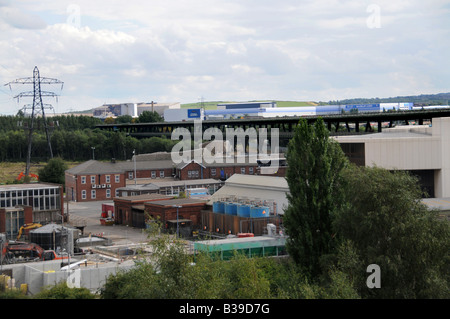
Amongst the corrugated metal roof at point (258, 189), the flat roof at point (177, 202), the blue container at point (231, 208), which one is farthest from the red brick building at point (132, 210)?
the blue container at point (231, 208)

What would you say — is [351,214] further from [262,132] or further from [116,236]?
[262,132]

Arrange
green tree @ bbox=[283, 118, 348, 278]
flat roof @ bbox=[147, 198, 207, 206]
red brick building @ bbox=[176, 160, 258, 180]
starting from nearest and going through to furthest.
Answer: green tree @ bbox=[283, 118, 348, 278] → flat roof @ bbox=[147, 198, 207, 206] → red brick building @ bbox=[176, 160, 258, 180]

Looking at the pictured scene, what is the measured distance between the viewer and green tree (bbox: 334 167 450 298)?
1691 centimetres

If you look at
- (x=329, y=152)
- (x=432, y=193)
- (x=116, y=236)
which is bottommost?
(x=116, y=236)

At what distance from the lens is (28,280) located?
70.7ft

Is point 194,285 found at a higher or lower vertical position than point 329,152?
lower

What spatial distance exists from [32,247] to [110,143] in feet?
202

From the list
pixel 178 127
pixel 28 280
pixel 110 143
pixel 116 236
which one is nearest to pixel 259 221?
pixel 116 236

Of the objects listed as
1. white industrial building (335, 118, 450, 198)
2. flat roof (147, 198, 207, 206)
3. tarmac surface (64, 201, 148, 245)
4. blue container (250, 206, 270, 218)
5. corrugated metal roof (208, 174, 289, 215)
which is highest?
white industrial building (335, 118, 450, 198)

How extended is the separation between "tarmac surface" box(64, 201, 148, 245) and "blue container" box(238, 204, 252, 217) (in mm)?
5302

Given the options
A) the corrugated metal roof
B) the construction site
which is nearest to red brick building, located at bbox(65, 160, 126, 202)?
the construction site

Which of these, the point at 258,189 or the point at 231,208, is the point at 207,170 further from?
the point at 231,208

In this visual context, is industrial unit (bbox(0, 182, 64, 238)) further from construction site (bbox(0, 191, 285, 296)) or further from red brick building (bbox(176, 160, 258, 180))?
red brick building (bbox(176, 160, 258, 180))

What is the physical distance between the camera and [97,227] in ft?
131
